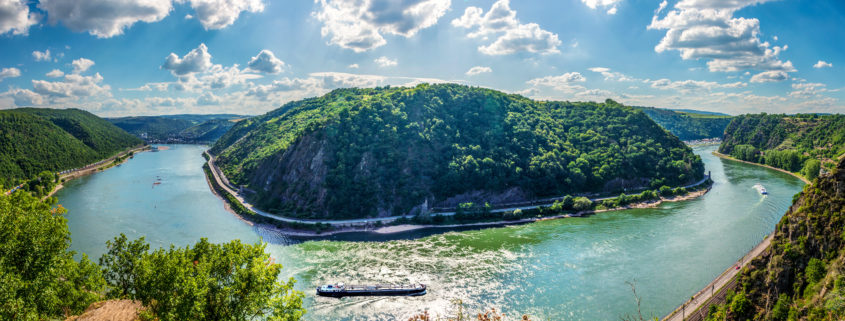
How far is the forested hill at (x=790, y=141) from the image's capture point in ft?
388

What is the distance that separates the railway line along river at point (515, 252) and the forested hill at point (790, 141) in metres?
35.4

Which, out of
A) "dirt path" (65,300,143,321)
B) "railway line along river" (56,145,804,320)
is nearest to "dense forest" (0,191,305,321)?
"dirt path" (65,300,143,321)

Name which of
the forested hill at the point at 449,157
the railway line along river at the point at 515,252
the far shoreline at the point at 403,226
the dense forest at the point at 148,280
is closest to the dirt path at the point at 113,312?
the dense forest at the point at 148,280

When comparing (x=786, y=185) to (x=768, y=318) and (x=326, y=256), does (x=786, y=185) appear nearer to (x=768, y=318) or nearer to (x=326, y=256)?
(x=768, y=318)

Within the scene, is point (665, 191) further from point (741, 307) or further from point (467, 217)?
point (741, 307)

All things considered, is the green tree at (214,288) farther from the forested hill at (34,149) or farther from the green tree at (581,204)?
the forested hill at (34,149)

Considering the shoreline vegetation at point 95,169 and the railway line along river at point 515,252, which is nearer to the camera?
the railway line along river at point 515,252

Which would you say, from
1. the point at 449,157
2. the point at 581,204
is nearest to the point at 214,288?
the point at 449,157

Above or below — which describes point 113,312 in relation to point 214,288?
below

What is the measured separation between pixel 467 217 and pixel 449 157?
19.1 m

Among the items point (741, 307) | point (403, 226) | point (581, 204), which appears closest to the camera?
point (741, 307)

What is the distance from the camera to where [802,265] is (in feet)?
98.6

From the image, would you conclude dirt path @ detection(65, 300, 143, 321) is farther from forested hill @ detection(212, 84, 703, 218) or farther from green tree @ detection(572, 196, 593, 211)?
green tree @ detection(572, 196, 593, 211)

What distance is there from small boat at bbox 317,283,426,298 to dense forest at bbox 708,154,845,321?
28.6m
